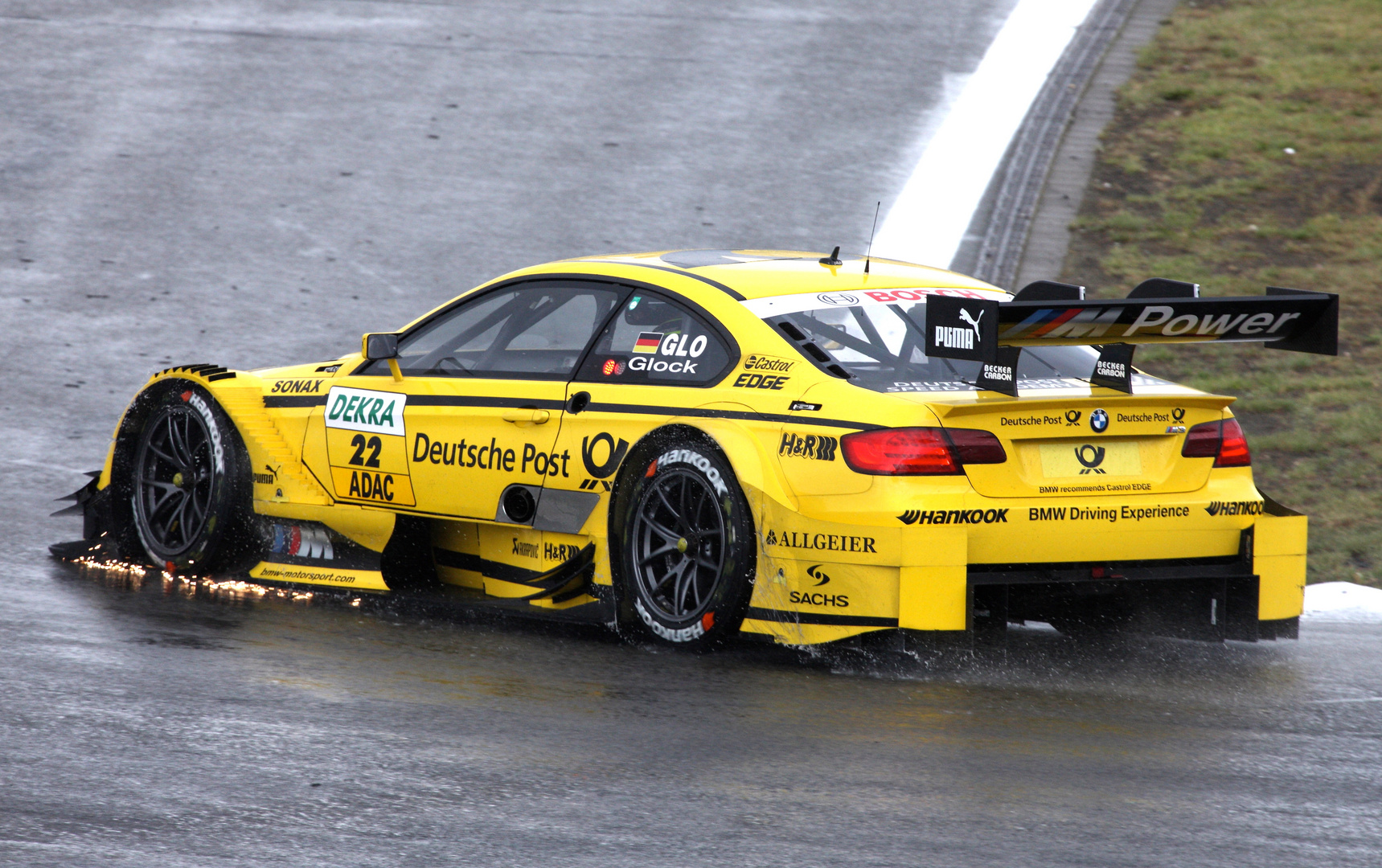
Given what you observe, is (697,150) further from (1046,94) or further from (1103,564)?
(1103,564)

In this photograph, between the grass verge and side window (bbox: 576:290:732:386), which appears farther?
the grass verge

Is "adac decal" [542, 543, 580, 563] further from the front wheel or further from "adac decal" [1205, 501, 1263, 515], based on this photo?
"adac decal" [1205, 501, 1263, 515]

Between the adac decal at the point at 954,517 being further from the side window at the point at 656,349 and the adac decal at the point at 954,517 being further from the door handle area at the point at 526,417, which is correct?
the door handle area at the point at 526,417

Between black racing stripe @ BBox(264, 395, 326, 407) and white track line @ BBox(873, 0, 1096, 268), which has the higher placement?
white track line @ BBox(873, 0, 1096, 268)

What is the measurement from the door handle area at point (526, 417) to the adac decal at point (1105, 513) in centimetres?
182

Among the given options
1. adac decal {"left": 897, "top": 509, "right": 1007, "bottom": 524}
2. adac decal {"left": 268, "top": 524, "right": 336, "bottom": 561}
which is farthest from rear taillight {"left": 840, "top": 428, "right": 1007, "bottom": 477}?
adac decal {"left": 268, "top": 524, "right": 336, "bottom": 561}

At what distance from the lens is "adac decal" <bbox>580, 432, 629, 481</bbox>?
609cm

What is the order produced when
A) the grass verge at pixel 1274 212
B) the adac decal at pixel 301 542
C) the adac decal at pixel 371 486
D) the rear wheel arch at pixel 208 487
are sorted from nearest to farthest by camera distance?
the adac decal at pixel 371 486, the adac decal at pixel 301 542, the rear wheel arch at pixel 208 487, the grass verge at pixel 1274 212

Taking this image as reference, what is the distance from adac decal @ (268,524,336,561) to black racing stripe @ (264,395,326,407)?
0.50 metres

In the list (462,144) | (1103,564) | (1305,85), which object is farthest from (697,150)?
(1103,564)

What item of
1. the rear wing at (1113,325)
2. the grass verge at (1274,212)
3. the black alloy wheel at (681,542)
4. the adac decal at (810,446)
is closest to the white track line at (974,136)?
the grass verge at (1274,212)

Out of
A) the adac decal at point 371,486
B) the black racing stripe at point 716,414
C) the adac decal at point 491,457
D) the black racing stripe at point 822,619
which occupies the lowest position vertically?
the black racing stripe at point 822,619

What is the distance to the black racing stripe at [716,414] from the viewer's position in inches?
218

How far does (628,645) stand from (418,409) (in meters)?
1.39
